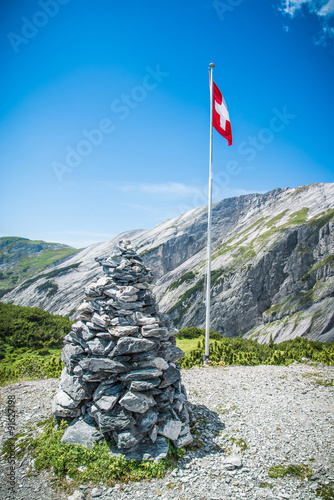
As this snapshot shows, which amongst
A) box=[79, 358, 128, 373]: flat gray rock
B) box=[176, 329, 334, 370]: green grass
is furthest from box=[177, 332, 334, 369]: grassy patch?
box=[79, 358, 128, 373]: flat gray rock

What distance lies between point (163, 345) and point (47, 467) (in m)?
4.66

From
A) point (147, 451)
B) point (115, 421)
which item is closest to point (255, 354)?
point (147, 451)

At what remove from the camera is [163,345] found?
9258 mm

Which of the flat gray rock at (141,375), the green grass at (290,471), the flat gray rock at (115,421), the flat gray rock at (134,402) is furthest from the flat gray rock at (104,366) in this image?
the green grass at (290,471)

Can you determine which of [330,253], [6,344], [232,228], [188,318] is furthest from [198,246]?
[6,344]

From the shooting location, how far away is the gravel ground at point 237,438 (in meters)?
6.75

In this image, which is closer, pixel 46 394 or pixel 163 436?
pixel 163 436

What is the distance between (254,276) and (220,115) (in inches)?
3265

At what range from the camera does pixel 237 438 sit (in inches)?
352

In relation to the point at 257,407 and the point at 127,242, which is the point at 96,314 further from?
the point at 257,407

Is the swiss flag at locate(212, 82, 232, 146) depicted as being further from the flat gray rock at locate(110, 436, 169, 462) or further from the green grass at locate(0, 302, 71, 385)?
the green grass at locate(0, 302, 71, 385)

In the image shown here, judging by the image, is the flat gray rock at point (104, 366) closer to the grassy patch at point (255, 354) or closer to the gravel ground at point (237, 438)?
the gravel ground at point (237, 438)

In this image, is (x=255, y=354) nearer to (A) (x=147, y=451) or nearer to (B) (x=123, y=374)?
(A) (x=147, y=451)

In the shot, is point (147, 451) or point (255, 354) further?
point (255, 354)
